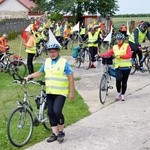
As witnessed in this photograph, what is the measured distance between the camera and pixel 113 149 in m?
7.83

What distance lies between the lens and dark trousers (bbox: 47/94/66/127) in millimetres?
8059

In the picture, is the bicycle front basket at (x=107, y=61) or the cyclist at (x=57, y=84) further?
the bicycle front basket at (x=107, y=61)

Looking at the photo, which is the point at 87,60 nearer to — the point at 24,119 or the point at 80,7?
the point at 24,119

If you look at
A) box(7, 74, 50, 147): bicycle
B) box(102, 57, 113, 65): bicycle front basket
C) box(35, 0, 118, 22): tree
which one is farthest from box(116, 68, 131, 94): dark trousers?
box(35, 0, 118, 22): tree

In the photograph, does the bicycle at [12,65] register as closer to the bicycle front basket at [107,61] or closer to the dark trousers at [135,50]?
the dark trousers at [135,50]

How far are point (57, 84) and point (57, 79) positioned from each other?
0.09 m

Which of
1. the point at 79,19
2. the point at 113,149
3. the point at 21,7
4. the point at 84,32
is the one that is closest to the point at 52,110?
the point at 113,149

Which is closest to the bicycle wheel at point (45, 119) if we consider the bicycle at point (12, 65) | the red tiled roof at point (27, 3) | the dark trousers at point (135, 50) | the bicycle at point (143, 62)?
the bicycle at point (12, 65)

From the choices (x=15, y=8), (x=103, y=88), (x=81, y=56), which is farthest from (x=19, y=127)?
(x=15, y=8)

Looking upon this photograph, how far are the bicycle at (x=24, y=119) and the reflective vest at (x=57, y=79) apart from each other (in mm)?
272

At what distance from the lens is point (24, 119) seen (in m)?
8.24

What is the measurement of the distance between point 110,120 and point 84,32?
25909mm

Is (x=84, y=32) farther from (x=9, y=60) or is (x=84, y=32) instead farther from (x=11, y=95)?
(x=11, y=95)

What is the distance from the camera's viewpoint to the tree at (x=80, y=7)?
58.9 meters
